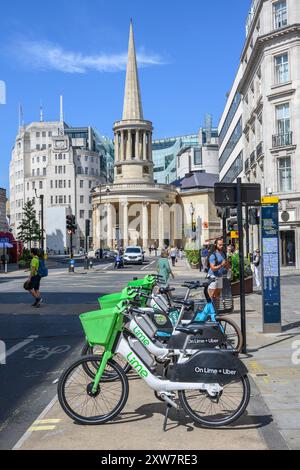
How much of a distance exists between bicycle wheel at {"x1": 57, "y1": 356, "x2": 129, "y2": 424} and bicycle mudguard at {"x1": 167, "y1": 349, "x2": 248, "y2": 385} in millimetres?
665

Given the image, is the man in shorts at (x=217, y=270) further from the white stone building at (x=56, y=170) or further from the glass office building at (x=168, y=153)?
the glass office building at (x=168, y=153)

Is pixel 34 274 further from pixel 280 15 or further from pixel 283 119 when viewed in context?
pixel 280 15

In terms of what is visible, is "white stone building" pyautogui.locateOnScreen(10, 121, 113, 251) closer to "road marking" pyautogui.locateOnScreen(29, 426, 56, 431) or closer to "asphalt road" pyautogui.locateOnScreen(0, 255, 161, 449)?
"asphalt road" pyautogui.locateOnScreen(0, 255, 161, 449)

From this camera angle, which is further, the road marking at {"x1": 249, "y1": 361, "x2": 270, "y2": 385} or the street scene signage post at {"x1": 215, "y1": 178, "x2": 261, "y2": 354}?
the street scene signage post at {"x1": 215, "y1": 178, "x2": 261, "y2": 354}

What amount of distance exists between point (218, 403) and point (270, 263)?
18.2ft

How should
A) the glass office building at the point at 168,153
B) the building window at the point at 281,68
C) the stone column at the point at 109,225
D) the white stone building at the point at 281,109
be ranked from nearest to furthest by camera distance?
1. the white stone building at the point at 281,109
2. the building window at the point at 281,68
3. the stone column at the point at 109,225
4. the glass office building at the point at 168,153

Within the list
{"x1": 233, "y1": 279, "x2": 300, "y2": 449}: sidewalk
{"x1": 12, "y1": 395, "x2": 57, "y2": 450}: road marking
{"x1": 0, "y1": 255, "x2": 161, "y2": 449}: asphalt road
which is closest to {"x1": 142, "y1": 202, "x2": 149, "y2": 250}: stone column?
{"x1": 0, "y1": 255, "x2": 161, "y2": 449}: asphalt road

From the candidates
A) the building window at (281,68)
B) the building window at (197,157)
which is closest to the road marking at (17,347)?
the building window at (281,68)

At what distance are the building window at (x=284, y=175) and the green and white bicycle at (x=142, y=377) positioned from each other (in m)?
35.7

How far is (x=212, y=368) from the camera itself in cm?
584

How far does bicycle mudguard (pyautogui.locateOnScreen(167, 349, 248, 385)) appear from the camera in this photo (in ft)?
19.1

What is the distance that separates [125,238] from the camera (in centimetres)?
10675

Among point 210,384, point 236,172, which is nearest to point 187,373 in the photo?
point 210,384

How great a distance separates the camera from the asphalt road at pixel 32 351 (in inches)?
262
